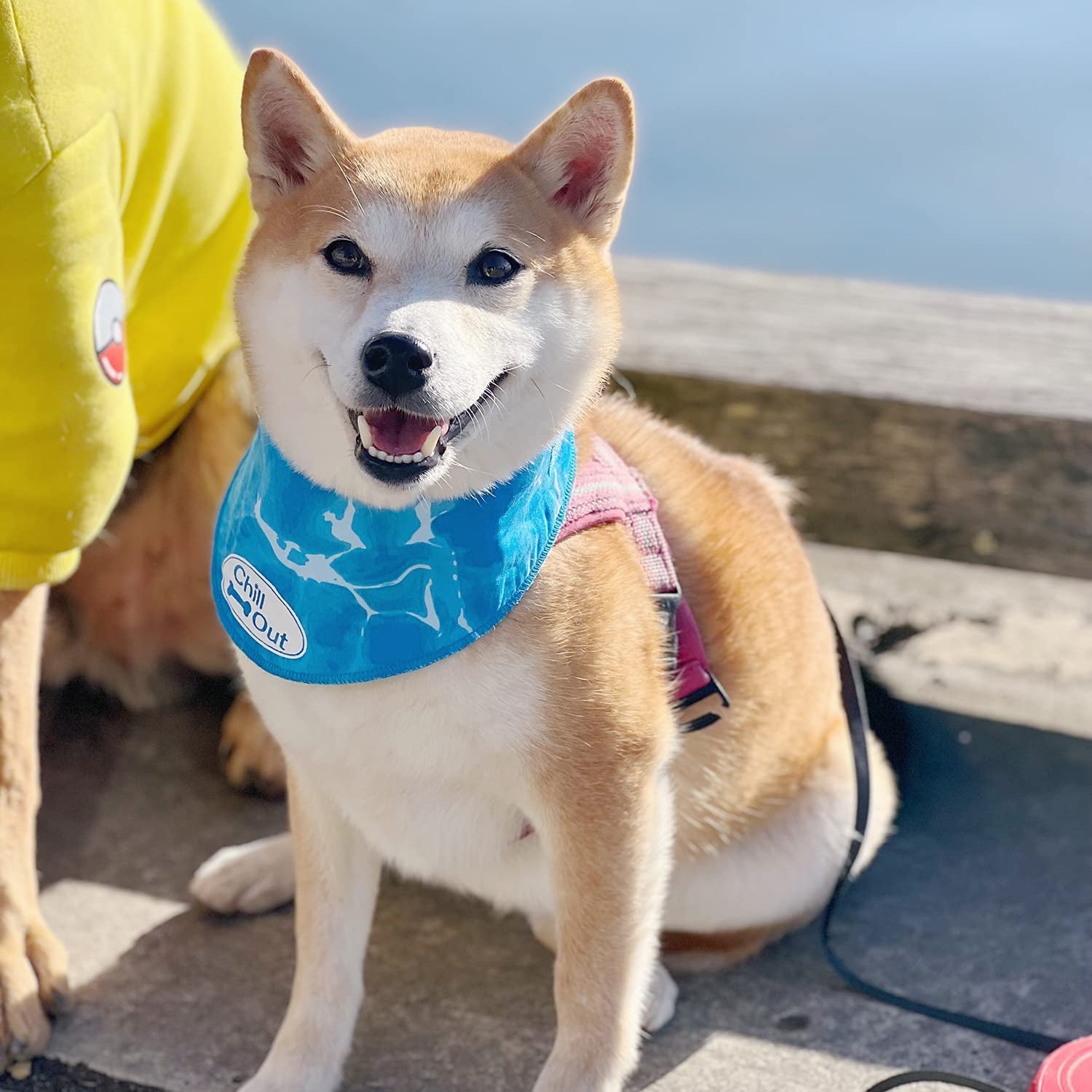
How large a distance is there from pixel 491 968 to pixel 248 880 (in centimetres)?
39

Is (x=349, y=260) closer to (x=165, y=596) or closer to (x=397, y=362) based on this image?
(x=397, y=362)

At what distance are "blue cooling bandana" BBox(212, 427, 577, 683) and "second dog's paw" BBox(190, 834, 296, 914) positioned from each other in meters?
0.64

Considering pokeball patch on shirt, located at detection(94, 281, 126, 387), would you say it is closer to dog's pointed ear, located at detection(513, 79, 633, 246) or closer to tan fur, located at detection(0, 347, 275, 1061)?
tan fur, located at detection(0, 347, 275, 1061)

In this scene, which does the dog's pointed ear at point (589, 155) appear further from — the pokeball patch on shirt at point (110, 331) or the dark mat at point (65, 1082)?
the dark mat at point (65, 1082)

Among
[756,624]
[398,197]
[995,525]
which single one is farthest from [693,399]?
[398,197]

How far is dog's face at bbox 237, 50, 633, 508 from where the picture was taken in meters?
1.27

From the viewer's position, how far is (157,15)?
1859mm

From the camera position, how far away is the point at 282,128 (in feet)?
4.64

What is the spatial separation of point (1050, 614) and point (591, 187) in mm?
1879

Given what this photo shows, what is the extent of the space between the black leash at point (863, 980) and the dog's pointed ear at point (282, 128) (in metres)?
1.01

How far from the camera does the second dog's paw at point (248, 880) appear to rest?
6.36 ft

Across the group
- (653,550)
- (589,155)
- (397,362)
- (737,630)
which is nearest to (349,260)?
(397,362)

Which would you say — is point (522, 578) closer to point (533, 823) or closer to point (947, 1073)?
point (533, 823)

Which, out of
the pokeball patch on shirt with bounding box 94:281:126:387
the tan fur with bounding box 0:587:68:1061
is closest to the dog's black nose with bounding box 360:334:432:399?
the pokeball patch on shirt with bounding box 94:281:126:387
